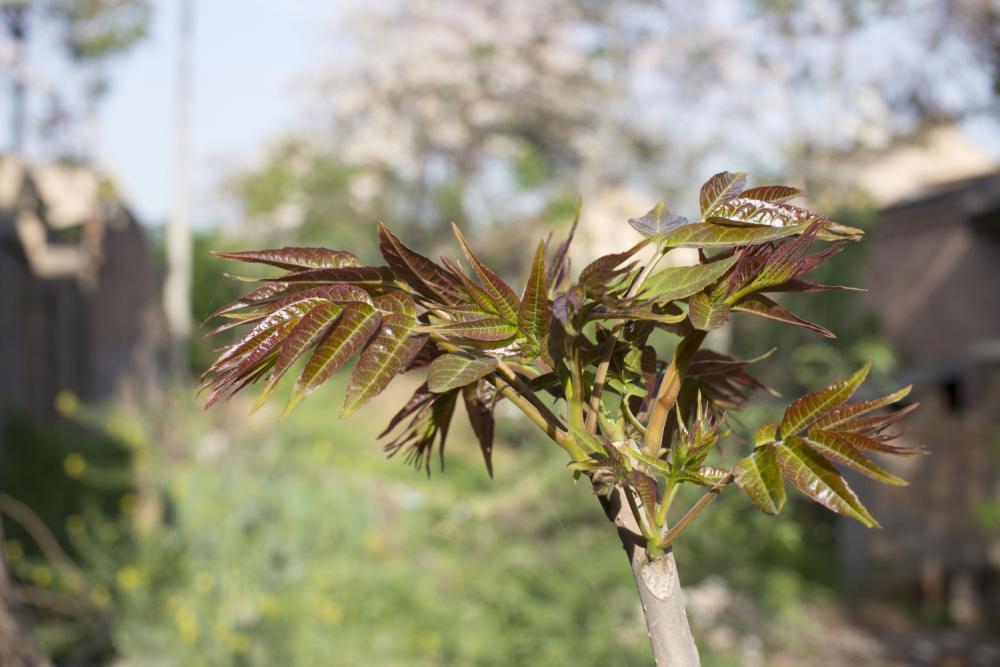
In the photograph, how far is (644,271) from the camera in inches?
37.7

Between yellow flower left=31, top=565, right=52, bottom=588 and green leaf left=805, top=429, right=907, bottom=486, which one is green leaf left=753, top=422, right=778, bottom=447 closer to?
green leaf left=805, top=429, right=907, bottom=486

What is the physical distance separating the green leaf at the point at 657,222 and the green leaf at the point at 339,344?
0.82 ft

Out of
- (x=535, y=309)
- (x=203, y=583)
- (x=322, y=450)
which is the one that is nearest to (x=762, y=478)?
(x=535, y=309)

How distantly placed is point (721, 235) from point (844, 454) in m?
0.21

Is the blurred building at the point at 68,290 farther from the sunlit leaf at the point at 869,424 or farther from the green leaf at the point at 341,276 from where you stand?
the sunlit leaf at the point at 869,424

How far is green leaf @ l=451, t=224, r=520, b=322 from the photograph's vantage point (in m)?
0.90

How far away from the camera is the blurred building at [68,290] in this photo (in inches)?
449

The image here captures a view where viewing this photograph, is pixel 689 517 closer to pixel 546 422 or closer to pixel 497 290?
pixel 546 422

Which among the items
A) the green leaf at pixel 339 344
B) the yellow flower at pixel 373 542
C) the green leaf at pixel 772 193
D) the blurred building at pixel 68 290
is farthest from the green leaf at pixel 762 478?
the blurred building at pixel 68 290

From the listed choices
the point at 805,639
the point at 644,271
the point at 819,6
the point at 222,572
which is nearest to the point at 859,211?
the point at 819,6

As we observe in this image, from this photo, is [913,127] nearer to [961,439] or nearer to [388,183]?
[961,439]

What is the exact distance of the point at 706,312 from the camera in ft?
2.86

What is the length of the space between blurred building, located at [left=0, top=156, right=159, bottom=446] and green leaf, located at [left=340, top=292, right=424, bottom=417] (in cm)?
903

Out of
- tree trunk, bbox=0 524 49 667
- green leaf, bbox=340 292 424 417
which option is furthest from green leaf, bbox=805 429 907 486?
tree trunk, bbox=0 524 49 667
